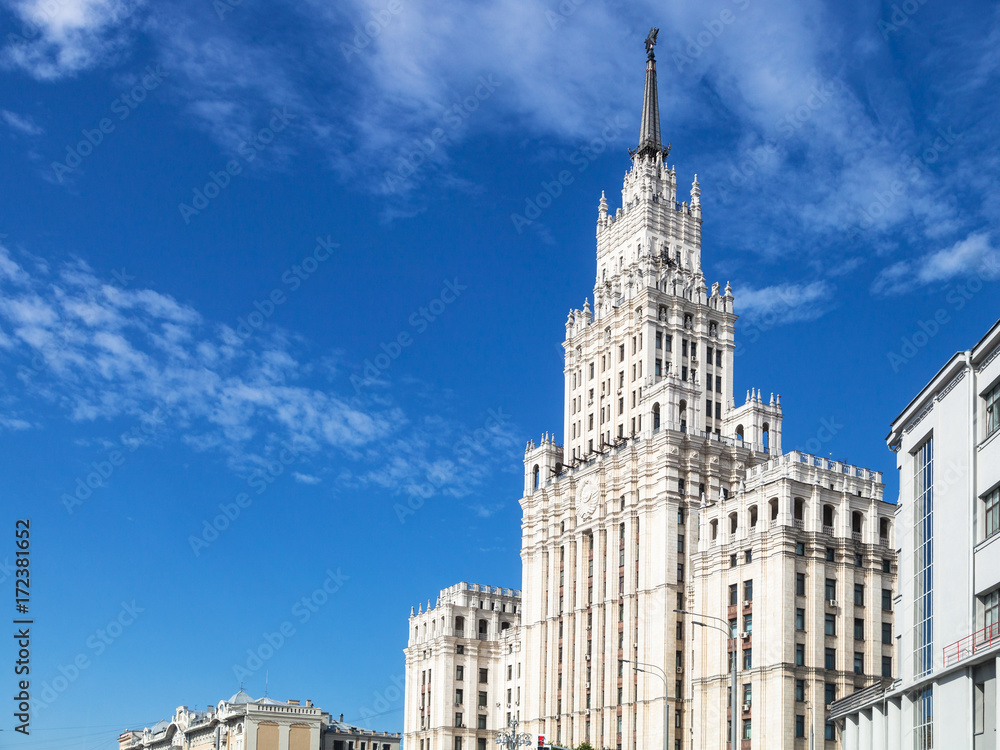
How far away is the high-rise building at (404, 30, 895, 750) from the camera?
98000 mm

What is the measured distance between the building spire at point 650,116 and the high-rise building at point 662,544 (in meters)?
0.27

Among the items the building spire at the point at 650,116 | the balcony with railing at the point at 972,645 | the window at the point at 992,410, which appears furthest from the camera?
the building spire at the point at 650,116

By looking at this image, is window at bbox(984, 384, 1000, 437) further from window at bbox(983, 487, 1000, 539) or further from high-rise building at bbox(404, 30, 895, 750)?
high-rise building at bbox(404, 30, 895, 750)

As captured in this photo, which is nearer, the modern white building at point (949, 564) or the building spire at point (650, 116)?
the modern white building at point (949, 564)

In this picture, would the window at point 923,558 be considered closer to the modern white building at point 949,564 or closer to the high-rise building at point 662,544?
the modern white building at point 949,564

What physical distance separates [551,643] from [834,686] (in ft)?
114

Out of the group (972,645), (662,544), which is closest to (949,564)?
(972,645)

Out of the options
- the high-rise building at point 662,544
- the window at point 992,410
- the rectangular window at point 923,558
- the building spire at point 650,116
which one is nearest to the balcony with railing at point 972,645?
the rectangular window at point 923,558

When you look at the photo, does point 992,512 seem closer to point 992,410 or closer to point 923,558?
point 992,410

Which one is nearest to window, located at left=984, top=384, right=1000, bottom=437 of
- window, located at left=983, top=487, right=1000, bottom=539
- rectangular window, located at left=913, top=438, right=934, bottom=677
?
window, located at left=983, top=487, right=1000, bottom=539

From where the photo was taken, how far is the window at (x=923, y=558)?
2126 inches

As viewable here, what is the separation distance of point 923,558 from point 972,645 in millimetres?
8459

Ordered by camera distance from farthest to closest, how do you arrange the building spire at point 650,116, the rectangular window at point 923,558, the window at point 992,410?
the building spire at point 650,116
the rectangular window at point 923,558
the window at point 992,410

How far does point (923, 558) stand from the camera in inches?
2196
